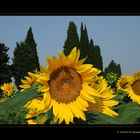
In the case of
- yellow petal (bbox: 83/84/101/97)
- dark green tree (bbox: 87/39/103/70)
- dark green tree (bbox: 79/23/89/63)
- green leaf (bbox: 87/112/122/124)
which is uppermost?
dark green tree (bbox: 79/23/89/63)

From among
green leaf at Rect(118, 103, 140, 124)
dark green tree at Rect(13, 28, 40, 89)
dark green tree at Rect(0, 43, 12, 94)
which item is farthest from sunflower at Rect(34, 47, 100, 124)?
dark green tree at Rect(0, 43, 12, 94)

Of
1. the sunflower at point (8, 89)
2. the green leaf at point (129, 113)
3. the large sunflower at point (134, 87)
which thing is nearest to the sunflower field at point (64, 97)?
the green leaf at point (129, 113)

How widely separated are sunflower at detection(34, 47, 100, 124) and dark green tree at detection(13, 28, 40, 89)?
0.69 metres

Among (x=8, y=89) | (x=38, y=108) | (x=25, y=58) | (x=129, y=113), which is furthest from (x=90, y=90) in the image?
(x=8, y=89)

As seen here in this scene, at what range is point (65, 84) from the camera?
5.95 ft

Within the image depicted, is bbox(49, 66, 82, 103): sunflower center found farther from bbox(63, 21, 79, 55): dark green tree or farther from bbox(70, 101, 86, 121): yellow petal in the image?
bbox(63, 21, 79, 55): dark green tree

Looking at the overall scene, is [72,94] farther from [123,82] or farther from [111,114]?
[123,82]

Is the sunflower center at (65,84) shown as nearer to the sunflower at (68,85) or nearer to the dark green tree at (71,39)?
the sunflower at (68,85)

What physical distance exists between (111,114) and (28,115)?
1.73 feet

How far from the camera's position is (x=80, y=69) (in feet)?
6.03

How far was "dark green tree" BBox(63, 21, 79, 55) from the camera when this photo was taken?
8.23 feet

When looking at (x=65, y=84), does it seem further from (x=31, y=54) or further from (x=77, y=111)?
(x=31, y=54)
